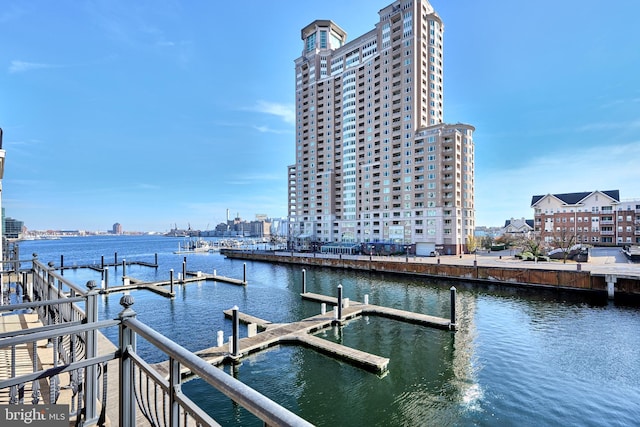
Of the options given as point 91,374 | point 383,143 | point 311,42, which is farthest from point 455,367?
point 311,42

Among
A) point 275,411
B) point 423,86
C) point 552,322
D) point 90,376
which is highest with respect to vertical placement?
point 423,86

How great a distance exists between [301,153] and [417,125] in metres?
42.3

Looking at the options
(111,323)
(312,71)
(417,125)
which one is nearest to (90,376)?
(111,323)

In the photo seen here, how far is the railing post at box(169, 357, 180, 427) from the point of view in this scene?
9.82ft

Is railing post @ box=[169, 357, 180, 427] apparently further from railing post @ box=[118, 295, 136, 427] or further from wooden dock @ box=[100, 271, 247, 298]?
wooden dock @ box=[100, 271, 247, 298]

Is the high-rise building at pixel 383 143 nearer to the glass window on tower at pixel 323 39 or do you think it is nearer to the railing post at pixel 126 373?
the glass window on tower at pixel 323 39

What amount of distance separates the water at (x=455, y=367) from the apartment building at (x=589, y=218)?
232ft

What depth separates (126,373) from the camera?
12.0ft

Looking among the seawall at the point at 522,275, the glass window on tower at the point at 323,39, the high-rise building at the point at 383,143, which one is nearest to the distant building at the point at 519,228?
the high-rise building at the point at 383,143

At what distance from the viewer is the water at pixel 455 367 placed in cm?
1395

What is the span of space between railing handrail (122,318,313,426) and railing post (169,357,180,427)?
0.19 metres

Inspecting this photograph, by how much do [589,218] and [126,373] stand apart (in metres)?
115

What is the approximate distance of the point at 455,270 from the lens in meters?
49.8

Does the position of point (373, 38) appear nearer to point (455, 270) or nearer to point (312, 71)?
point (312, 71)
